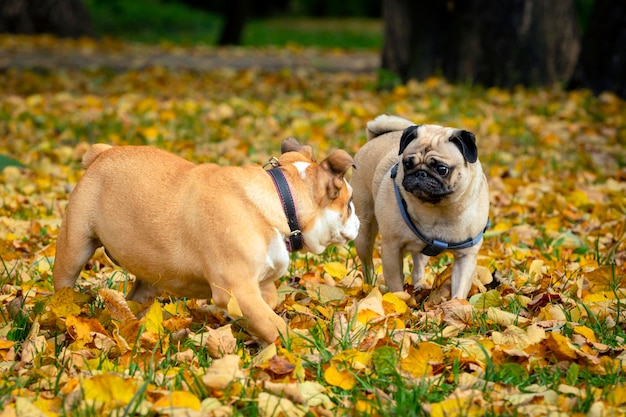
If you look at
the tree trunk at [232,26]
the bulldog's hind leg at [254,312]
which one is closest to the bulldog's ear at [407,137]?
the bulldog's hind leg at [254,312]

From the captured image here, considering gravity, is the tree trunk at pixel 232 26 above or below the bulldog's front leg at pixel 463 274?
below

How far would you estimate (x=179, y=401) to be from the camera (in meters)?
3.13

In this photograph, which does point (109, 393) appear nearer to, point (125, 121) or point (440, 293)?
point (440, 293)

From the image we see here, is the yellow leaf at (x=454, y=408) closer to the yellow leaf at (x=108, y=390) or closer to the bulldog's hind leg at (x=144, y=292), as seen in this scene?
the yellow leaf at (x=108, y=390)

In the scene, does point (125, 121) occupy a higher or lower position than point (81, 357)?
lower

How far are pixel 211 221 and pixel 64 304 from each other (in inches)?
35.0

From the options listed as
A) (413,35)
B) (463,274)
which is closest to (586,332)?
(463,274)

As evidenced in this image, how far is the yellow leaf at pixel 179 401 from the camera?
10.2 ft

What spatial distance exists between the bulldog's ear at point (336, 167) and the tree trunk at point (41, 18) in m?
20.4

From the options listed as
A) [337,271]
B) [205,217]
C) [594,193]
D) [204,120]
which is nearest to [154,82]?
[204,120]

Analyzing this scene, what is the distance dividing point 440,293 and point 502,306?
0.48 m

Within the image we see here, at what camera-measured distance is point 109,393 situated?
3.16 m

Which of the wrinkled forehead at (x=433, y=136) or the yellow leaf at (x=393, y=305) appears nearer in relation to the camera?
the yellow leaf at (x=393, y=305)

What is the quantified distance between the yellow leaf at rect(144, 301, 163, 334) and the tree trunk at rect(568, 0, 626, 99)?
373 inches
